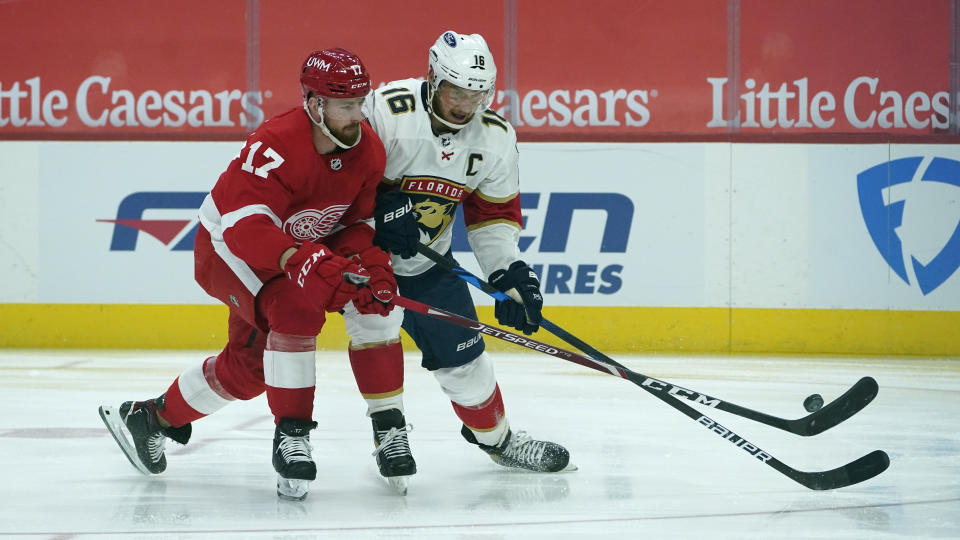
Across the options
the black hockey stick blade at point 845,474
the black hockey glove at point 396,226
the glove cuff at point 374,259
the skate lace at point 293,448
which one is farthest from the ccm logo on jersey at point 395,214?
the black hockey stick blade at point 845,474

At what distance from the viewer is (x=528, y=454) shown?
2709 millimetres

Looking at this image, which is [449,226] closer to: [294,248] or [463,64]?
[463,64]

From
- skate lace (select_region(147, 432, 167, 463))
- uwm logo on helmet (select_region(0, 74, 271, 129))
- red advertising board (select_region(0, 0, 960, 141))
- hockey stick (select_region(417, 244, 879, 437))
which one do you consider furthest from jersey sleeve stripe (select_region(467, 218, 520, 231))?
uwm logo on helmet (select_region(0, 74, 271, 129))

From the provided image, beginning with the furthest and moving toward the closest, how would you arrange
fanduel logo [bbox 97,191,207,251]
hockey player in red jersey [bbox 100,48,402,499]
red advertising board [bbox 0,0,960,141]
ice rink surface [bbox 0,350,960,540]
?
red advertising board [bbox 0,0,960,141], fanduel logo [bbox 97,191,207,251], hockey player in red jersey [bbox 100,48,402,499], ice rink surface [bbox 0,350,960,540]

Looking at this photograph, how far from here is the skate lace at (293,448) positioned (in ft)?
7.58

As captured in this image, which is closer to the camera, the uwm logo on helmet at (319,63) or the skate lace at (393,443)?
the uwm logo on helmet at (319,63)

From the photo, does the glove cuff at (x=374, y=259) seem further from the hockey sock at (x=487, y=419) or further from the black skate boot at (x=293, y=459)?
the hockey sock at (x=487, y=419)

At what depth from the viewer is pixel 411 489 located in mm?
2498

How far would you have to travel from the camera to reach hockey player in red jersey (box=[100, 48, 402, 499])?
7.32 ft

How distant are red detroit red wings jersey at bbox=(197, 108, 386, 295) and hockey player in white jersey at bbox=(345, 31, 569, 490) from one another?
0.46 feet

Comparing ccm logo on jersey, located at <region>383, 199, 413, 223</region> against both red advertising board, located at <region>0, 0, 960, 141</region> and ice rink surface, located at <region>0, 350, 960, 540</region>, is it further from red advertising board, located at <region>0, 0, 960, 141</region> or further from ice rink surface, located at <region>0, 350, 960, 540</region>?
red advertising board, located at <region>0, 0, 960, 141</region>

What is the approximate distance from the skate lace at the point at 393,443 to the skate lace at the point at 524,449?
349mm

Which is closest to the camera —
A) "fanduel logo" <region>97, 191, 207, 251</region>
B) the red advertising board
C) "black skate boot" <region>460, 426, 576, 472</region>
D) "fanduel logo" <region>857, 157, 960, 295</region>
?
"black skate boot" <region>460, 426, 576, 472</region>

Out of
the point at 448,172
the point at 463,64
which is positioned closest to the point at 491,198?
the point at 448,172
